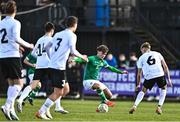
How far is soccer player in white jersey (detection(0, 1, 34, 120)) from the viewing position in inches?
698

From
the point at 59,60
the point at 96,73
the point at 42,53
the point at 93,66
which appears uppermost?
the point at 59,60

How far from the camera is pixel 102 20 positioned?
36844 millimetres

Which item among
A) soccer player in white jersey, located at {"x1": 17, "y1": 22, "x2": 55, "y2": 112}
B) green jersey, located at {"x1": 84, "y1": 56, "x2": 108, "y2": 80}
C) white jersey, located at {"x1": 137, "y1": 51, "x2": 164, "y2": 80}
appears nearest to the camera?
soccer player in white jersey, located at {"x1": 17, "y1": 22, "x2": 55, "y2": 112}

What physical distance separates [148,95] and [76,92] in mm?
3170

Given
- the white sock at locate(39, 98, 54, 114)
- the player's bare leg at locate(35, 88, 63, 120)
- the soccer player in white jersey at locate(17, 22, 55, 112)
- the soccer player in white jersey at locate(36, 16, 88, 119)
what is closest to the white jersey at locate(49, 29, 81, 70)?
the soccer player in white jersey at locate(36, 16, 88, 119)

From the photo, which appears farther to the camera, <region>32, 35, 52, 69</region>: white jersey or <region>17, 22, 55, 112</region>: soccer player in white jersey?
<region>32, 35, 52, 69</region>: white jersey

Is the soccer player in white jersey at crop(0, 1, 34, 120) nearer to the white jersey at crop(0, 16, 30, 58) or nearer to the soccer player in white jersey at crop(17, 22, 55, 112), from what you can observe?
the white jersey at crop(0, 16, 30, 58)

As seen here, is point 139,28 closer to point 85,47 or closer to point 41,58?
point 85,47

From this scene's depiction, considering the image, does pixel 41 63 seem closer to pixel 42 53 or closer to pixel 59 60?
pixel 42 53

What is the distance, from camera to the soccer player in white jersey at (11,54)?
17.7m

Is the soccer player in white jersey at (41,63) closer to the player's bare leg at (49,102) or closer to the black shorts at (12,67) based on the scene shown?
the player's bare leg at (49,102)

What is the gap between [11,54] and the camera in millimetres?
17812

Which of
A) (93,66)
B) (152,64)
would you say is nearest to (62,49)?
(93,66)

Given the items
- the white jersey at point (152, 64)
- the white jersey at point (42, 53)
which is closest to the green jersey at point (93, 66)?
the white jersey at point (152, 64)
